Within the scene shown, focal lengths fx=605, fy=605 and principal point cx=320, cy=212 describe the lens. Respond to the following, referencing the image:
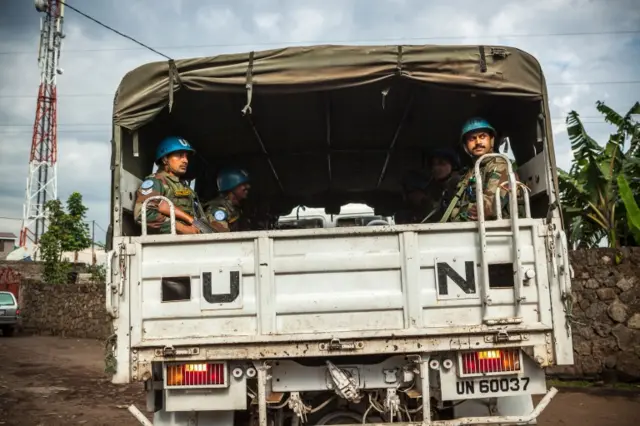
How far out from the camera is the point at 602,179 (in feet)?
30.0

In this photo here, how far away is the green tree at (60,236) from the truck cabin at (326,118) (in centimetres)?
1767

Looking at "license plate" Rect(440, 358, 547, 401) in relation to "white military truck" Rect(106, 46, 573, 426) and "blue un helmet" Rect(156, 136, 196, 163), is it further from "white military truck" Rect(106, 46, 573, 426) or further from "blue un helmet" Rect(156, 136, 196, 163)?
"blue un helmet" Rect(156, 136, 196, 163)

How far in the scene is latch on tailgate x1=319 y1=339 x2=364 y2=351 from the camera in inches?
139

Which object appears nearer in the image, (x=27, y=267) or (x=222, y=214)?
(x=222, y=214)

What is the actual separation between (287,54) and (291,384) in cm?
208

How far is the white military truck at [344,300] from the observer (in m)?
3.56

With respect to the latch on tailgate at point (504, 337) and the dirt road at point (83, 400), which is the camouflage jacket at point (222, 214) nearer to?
the latch on tailgate at point (504, 337)

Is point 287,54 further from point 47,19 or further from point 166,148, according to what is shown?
point 47,19

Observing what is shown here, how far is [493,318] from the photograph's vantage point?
356 centimetres

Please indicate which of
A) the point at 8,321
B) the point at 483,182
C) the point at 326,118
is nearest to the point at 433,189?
the point at 326,118

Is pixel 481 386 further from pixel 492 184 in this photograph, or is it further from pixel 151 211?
pixel 151 211

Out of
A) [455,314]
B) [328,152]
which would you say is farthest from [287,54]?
[328,152]

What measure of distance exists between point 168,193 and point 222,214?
1.01 metres

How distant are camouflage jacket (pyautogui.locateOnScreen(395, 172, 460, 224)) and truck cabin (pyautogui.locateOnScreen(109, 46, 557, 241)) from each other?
0.35 m
